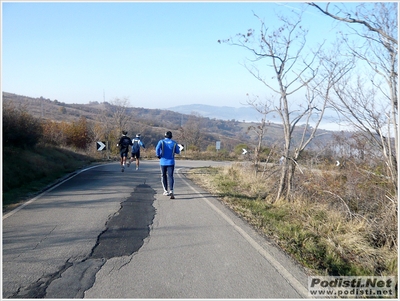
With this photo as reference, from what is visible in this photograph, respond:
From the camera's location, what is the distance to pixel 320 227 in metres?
7.49

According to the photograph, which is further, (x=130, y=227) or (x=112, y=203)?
(x=112, y=203)

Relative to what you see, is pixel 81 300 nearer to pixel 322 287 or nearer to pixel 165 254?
pixel 165 254

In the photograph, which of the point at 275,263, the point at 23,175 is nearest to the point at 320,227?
the point at 275,263

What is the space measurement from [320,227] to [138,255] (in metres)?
3.76

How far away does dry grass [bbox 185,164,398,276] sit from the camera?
5.82 meters

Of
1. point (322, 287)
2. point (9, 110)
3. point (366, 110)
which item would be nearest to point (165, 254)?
point (322, 287)

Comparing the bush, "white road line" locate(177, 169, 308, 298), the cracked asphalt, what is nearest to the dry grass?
"white road line" locate(177, 169, 308, 298)

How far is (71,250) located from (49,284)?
4.05 ft

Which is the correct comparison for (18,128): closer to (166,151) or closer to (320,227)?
(166,151)

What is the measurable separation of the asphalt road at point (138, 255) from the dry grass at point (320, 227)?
0.46m

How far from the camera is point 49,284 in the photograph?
4.54 m

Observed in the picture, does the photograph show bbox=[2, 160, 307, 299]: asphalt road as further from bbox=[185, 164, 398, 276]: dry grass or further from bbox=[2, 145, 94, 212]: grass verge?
bbox=[2, 145, 94, 212]: grass verge

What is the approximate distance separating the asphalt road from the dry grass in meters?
0.46

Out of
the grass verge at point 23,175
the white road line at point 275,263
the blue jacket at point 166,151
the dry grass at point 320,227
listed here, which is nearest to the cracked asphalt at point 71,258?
the blue jacket at point 166,151
